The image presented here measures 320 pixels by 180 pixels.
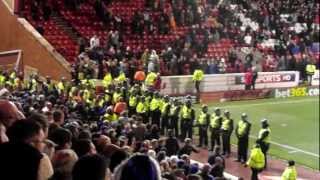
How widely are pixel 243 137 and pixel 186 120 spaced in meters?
1.36

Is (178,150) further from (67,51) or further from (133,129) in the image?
(67,51)

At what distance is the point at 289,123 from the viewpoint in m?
15.0

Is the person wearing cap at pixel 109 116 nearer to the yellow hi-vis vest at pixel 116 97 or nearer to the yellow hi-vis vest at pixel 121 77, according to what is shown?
the yellow hi-vis vest at pixel 116 97

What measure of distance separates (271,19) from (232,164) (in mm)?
8317

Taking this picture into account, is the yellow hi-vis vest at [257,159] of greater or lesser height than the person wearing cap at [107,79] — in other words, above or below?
Result: below

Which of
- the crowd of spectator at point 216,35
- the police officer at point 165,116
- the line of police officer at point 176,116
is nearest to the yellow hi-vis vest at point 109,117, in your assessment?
the line of police officer at point 176,116

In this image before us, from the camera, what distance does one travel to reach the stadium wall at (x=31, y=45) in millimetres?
13266

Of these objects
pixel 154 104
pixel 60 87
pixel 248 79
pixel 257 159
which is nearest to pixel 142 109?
pixel 154 104

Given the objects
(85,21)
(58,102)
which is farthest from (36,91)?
(85,21)

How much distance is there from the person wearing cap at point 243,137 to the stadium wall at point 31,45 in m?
4.32

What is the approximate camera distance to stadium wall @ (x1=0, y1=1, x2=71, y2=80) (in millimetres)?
13266

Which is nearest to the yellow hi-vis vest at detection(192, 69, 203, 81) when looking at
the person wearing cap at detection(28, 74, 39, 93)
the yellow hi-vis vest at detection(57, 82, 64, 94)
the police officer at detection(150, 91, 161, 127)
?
the police officer at detection(150, 91, 161, 127)

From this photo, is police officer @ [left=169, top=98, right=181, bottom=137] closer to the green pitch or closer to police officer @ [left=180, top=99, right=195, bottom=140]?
police officer @ [left=180, top=99, right=195, bottom=140]

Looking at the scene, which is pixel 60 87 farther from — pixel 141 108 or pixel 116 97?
pixel 141 108
